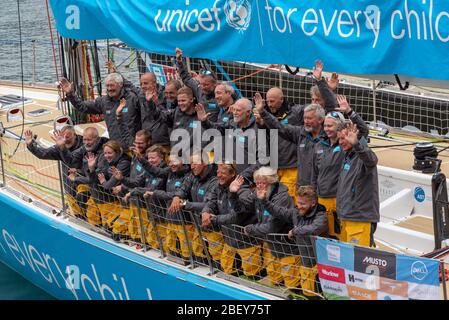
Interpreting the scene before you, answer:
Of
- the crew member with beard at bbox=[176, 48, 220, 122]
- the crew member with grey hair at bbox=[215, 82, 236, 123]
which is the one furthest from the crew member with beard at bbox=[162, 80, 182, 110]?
the crew member with grey hair at bbox=[215, 82, 236, 123]

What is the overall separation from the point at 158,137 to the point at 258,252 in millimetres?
1937

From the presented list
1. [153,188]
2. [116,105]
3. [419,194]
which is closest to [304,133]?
[153,188]

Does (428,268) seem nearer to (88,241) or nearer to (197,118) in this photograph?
(197,118)

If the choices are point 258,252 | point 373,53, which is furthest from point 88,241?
point 373,53

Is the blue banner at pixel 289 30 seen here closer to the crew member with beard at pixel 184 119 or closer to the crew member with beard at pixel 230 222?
the crew member with beard at pixel 184 119

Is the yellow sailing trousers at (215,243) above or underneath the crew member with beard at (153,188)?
underneath

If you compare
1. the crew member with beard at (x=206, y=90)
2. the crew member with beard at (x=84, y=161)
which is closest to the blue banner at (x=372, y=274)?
the crew member with beard at (x=206, y=90)

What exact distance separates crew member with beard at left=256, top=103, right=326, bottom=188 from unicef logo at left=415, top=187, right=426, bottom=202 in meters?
1.88

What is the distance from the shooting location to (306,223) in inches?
208

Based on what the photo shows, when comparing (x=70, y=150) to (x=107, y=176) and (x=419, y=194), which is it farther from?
(x=419, y=194)

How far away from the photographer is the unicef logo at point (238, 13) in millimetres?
6164

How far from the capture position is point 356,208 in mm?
5250

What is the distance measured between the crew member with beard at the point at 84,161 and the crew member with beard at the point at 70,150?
2cm

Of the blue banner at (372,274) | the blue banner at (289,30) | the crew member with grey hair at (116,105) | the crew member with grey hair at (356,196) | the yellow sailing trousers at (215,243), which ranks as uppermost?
the blue banner at (289,30)
